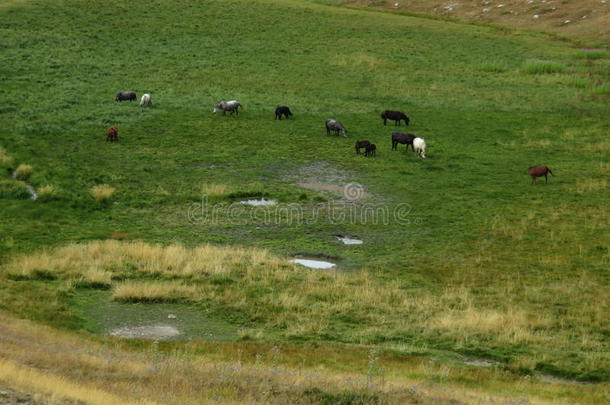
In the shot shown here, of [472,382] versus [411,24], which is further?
[411,24]

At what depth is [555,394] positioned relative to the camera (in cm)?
1923

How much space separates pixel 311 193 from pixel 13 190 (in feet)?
43.1

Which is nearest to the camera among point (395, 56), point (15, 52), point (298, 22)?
point (15, 52)

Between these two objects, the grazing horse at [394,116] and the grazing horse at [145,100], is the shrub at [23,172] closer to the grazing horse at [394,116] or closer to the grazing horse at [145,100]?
the grazing horse at [145,100]

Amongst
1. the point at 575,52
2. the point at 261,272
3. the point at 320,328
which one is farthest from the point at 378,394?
the point at 575,52

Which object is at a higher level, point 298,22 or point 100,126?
point 298,22

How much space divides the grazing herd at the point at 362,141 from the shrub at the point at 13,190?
9.57 meters

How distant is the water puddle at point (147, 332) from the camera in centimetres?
2247

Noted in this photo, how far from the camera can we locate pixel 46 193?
35656 millimetres

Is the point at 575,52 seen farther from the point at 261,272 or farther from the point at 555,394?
the point at 555,394

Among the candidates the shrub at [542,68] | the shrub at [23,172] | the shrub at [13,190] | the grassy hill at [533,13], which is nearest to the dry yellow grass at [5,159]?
the shrub at [23,172]

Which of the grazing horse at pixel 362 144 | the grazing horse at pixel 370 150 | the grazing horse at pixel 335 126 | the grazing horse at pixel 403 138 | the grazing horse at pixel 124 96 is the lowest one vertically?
the grazing horse at pixel 370 150

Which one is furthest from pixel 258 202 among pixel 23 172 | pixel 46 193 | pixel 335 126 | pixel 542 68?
pixel 542 68

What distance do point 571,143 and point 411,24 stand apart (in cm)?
3815
